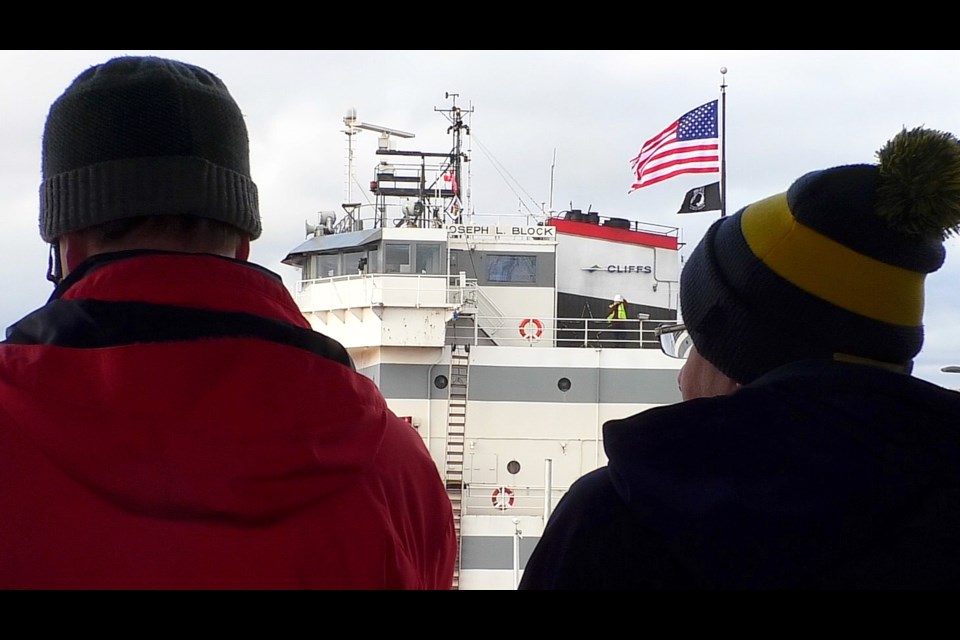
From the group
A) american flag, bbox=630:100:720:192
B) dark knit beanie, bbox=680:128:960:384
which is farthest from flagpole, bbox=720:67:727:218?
dark knit beanie, bbox=680:128:960:384

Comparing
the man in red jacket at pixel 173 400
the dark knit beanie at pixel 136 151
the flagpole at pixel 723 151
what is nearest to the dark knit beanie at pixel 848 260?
the man in red jacket at pixel 173 400

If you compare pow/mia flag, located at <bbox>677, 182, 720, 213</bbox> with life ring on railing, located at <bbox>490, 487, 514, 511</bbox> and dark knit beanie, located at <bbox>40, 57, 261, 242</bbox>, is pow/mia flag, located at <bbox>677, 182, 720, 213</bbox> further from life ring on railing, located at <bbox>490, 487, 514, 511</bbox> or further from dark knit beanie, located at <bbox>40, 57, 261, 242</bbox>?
dark knit beanie, located at <bbox>40, 57, 261, 242</bbox>

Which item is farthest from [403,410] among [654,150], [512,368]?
[654,150]

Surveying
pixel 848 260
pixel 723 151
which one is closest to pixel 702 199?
pixel 723 151

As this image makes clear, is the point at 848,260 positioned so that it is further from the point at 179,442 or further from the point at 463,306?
the point at 463,306

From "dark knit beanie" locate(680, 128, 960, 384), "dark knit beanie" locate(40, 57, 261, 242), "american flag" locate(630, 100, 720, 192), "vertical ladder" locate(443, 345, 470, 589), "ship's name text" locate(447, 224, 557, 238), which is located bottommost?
"vertical ladder" locate(443, 345, 470, 589)

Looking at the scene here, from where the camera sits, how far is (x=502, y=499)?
1608 centimetres

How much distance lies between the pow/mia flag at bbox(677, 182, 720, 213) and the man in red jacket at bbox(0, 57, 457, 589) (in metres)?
12.3

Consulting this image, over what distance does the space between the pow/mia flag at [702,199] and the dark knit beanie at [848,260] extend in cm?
1213

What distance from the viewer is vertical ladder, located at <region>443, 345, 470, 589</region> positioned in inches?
635

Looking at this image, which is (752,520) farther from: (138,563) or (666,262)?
(666,262)

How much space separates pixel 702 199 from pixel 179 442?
1292 centimetres

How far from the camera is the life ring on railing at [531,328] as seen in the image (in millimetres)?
17953
